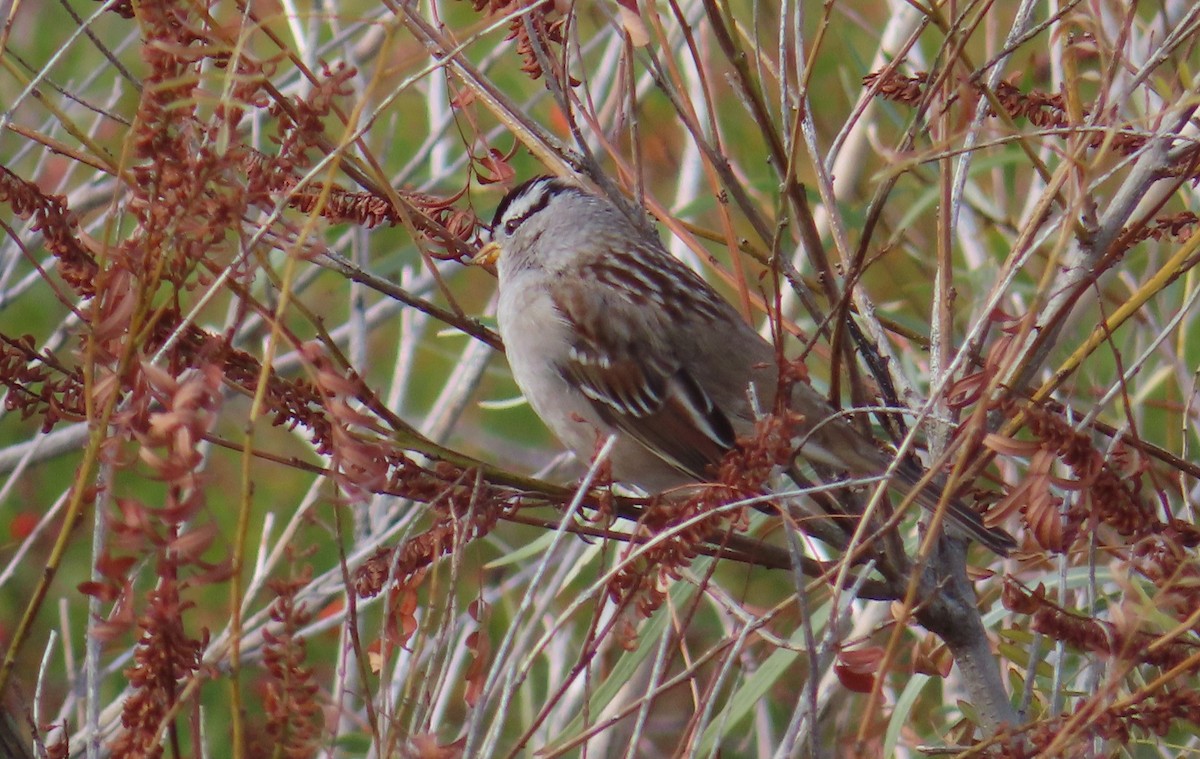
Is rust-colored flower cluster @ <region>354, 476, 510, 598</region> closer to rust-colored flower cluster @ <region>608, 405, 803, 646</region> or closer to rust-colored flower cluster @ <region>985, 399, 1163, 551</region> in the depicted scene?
rust-colored flower cluster @ <region>608, 405, 803, 646</region>

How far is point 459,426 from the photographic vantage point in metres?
4.56

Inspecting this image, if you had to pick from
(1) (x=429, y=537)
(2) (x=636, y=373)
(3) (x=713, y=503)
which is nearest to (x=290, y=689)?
(1) (x=429, y=537)

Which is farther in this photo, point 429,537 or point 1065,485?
point 429,537

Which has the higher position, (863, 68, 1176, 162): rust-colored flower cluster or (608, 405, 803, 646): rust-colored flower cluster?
(863, 68, 1176, 162): rust-colored flower cluster

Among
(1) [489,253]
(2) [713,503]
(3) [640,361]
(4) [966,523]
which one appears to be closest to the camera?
(2) [713,503]

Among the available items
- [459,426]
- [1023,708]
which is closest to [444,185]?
[459,426]

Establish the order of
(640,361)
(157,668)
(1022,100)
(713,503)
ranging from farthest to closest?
(640,361) → (1022,100) → (713,503) → (157,668)

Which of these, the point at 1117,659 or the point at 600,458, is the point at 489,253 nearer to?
the point at 600,458

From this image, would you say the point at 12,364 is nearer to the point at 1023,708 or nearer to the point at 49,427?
the point at 49,427

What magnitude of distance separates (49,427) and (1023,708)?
111 centimetres

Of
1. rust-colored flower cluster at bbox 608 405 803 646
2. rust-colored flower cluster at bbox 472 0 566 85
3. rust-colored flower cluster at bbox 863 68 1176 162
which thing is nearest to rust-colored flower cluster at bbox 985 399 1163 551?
rust-colored flower cluster at bbox 608 405 803 646

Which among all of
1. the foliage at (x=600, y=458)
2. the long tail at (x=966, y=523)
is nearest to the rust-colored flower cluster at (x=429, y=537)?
the foliage at (x=600, y=458)

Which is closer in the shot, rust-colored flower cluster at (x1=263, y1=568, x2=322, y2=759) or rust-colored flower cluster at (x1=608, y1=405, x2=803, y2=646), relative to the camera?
rust-colored flower cluster at (x1=263, y1=568, x2=322, y2=759)

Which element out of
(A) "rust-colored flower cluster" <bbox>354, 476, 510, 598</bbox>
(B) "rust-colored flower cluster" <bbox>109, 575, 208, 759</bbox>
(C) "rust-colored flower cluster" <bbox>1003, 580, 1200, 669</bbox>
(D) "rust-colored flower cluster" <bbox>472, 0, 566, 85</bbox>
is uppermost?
(D) "rust-colored flower cluster" <bbox>472, 0, 566, 85</bbox>
